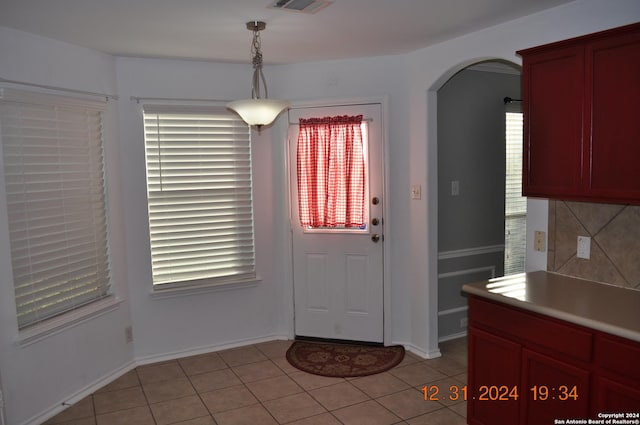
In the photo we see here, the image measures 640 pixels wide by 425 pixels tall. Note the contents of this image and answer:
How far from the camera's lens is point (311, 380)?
3717mm

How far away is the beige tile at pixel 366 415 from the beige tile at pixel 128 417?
1225mm

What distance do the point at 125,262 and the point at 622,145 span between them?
3533mm

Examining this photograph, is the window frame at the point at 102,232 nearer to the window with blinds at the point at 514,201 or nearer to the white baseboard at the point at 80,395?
the white baseboard at the point at 80,395

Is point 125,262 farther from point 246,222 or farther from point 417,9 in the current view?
point 417,9

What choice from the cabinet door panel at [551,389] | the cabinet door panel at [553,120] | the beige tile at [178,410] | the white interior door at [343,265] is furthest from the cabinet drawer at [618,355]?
the beige tile at [178,410]

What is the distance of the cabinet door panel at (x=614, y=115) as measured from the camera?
2.30 metres

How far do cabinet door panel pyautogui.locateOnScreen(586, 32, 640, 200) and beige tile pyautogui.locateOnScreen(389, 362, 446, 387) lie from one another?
189 centimetres

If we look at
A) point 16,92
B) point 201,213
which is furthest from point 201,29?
point 201,213

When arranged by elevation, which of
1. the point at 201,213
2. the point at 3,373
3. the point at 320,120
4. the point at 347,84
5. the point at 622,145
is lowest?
the point at 3,373

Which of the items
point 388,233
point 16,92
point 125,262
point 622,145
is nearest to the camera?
point 622,145

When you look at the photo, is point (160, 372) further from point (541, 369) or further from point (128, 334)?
point (541, 369)

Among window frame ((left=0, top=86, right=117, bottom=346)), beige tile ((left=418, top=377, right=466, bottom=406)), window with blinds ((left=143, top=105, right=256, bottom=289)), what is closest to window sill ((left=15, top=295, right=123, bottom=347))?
window frame ((left=0, top=86, right=117, bottom=346))

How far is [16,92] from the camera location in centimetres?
312

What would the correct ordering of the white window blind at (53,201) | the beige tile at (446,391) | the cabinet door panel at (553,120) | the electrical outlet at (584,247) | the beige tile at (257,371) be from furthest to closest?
1. the beige tile at (257,371)
2. the beige tile at (446,391)
3. the white window blind at (53,201)
4. the electrical outlet at (584,247)
5. the cabinet door panel at (553,120)
